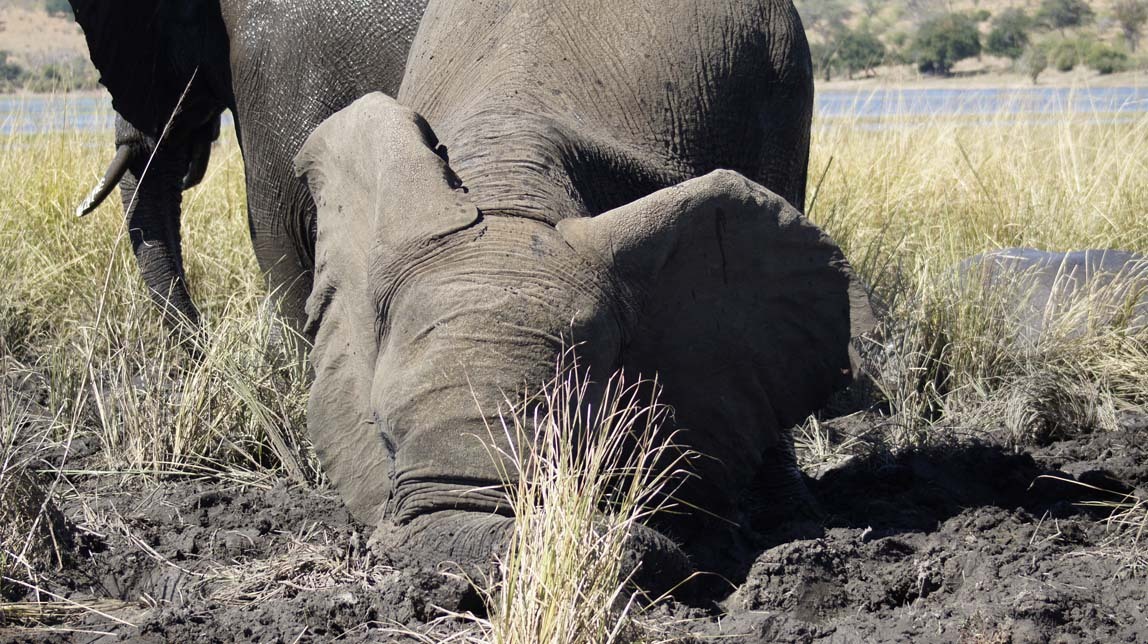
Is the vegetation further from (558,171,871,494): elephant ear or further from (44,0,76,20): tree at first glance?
(44,0,76,20): tree

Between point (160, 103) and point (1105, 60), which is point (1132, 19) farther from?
point (160, 103)

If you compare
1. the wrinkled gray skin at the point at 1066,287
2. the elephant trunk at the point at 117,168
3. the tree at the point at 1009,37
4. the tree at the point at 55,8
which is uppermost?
the elephant trunk at the point at 117,168

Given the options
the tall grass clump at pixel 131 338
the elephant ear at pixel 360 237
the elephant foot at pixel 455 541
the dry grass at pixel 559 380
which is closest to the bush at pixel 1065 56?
the dry grass at pixel 559 380

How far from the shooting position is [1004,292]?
20.2 feet

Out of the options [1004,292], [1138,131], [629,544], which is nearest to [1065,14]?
[1138,131]

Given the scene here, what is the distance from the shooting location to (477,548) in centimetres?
315

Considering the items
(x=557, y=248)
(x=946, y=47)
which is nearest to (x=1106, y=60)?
(x=946, y=47)

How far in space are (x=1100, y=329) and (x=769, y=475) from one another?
6.43 ft

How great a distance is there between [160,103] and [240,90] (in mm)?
1011

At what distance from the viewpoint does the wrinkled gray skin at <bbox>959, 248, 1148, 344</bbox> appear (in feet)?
19.6

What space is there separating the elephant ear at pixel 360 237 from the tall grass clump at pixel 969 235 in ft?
7.55

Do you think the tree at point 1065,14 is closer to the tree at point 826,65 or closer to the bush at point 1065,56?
the bush at point 1065,56

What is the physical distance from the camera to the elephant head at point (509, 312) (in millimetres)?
3219

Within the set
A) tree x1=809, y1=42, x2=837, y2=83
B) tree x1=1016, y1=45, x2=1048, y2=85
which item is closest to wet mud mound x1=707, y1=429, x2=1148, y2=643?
tree x1=809, y1=42, x2=837, y2=83
